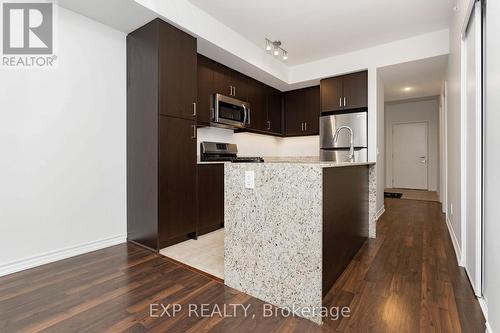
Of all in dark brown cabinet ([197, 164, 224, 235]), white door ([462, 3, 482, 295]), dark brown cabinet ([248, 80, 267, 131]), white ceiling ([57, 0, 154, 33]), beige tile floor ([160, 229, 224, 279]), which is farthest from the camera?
dark brown cabinet ([248, 80, 267, 131])

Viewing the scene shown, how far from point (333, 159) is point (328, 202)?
2.77 m

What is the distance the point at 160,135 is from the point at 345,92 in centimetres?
317

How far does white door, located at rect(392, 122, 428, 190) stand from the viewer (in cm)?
727

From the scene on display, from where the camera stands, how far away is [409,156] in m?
7.47

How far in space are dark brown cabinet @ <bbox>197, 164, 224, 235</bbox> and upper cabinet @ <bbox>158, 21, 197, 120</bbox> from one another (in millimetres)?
755

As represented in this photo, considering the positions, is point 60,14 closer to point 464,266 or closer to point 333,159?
point 333,159

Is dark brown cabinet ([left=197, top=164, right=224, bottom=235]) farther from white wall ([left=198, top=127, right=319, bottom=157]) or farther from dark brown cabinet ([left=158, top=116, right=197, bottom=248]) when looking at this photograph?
white wall ([left=198, top=127, right=319, bottom=157])

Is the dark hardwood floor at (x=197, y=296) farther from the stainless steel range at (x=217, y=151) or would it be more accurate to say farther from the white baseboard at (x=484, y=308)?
the stainless steel range at (x=217, y=151)

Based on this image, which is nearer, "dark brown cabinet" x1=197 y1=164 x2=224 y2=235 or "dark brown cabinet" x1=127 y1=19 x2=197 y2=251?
"dark brown cabinet" x1=127 y1=19 x2=197 y2=251

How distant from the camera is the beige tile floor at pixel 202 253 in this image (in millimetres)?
2273

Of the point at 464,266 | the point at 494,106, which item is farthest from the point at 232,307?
the point at 464,266

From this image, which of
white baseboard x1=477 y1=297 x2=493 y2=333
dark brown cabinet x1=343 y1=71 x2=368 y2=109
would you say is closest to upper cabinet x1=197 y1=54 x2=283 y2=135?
dark brown cabinet x1=343 y1=71 x2=368 y2=109

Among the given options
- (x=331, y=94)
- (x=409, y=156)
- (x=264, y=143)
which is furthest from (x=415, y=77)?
(x=409, y=156)

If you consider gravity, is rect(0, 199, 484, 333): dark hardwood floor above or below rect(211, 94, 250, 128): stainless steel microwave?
below
